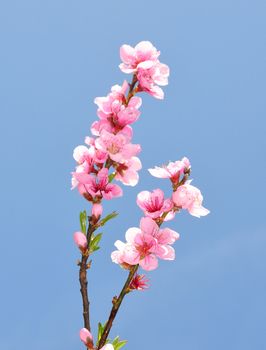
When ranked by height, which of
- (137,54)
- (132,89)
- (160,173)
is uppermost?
(137,54)

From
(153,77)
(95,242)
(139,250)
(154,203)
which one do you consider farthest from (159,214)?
(153,77)

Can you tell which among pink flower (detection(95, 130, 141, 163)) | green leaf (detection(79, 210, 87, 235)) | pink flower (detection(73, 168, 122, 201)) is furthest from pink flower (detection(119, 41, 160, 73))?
green leaf (detection(79, 210, 87, 235))

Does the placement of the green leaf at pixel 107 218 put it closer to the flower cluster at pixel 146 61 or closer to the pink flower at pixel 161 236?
the pink flower at pixel 161 236

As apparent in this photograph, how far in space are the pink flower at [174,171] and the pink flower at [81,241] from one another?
0.95 ft

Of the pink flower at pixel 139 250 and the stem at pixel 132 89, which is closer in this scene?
the pink flower at pixel 139 250

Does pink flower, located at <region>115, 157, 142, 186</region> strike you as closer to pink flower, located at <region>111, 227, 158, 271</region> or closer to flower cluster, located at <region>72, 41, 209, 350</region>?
flower cluster, located at <region>72, 41, 209, 350</region>

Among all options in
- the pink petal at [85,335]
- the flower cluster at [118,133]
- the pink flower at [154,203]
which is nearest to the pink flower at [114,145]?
the flower cluster at [118,133]

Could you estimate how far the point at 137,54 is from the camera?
1.76 meters

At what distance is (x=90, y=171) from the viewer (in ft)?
5.29

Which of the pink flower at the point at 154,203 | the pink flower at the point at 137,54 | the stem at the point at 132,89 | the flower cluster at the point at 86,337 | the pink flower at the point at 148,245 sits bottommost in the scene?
the flower cluster at the point at 86,337

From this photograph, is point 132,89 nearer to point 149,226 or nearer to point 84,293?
point 149,226

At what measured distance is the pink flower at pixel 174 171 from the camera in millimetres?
1561

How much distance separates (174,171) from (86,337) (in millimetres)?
565

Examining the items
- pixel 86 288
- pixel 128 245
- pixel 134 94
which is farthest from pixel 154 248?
pixel 134 94
